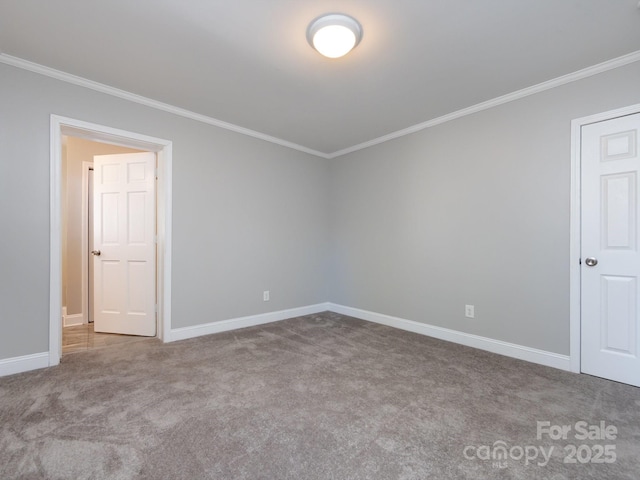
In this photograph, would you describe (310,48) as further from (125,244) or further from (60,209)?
(125,244)

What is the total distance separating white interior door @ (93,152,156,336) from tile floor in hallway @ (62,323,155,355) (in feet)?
0.30

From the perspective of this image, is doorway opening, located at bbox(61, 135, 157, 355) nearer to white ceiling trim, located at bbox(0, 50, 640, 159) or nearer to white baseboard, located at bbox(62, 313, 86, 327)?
white baseboard, located at bbox(62, 313, 86, 327)

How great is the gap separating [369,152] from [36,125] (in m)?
3.56

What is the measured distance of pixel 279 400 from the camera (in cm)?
210

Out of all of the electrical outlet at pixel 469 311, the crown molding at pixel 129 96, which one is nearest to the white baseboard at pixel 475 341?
the electrical outlet at pixel 469 311

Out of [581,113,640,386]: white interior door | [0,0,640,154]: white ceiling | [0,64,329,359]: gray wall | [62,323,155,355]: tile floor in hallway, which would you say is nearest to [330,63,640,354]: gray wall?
[581,113,640,386]: white interior door

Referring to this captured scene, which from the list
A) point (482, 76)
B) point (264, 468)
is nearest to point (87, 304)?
point (264, 468)

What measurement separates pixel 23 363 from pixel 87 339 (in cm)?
98

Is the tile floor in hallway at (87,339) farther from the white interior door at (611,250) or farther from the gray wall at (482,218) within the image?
the white interior door at (611,250)

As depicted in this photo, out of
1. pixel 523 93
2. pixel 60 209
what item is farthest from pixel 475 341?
pixel 60 209

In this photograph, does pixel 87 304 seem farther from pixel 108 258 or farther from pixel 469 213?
pixel 469 213

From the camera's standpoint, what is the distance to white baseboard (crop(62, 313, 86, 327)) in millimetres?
4023

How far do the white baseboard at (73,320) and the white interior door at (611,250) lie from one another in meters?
5.70

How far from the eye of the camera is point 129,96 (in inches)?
117
